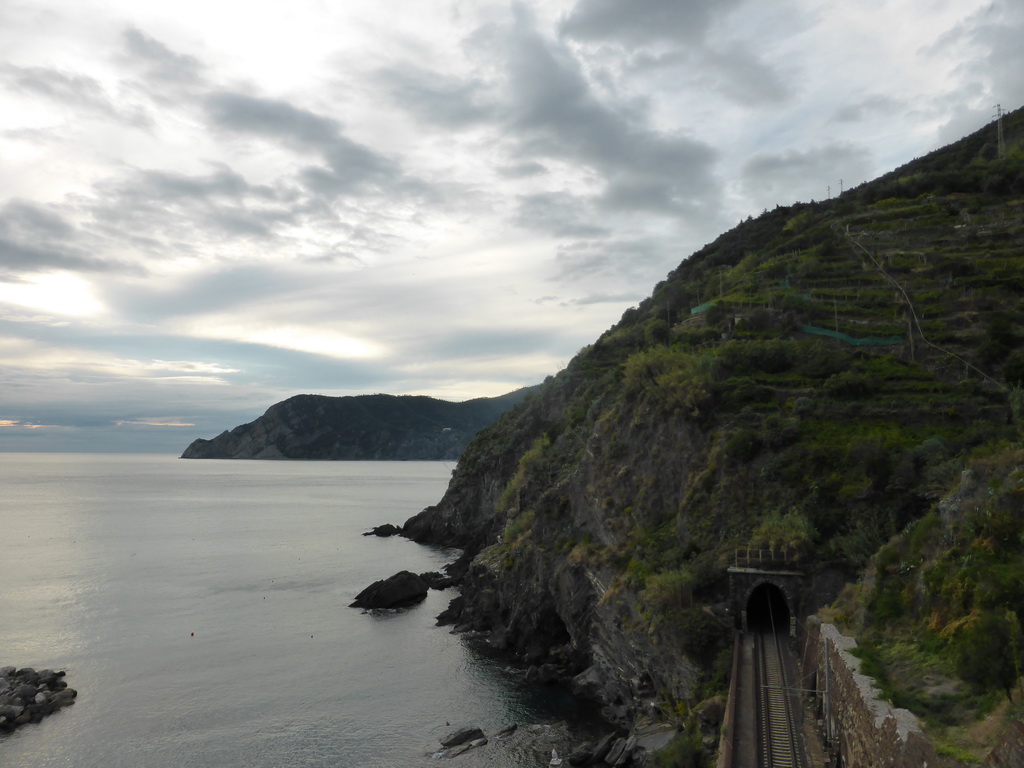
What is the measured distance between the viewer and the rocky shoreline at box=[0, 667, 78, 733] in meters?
34.5

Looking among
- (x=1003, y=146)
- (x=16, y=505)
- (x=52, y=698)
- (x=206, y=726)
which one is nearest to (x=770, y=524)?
(x=206, y=726)

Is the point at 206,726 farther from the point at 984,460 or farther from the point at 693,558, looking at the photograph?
the point at 984,460

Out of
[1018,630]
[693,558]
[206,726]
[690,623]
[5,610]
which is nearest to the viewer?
[1018,630]

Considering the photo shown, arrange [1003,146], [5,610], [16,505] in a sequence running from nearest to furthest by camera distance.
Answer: [5,610] → [1003,146] → [16,505]

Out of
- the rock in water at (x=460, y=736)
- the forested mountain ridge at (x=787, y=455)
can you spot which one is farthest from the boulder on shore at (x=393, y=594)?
the rock in water at (x=460, y=736)

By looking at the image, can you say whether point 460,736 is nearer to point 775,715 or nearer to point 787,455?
point 775,715

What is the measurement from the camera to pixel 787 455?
31172 millimetres

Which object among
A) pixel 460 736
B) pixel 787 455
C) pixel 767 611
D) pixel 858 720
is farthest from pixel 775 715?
pixel 460 736

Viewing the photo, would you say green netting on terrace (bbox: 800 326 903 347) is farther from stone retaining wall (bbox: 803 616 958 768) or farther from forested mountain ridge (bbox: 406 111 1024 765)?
stone retaining wall (bbox: 803 616 958 768)

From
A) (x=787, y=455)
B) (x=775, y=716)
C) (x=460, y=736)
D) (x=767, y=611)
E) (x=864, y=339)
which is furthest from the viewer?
(x=864, y=339)

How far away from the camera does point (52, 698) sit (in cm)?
3656

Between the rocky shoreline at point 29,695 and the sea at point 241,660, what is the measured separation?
72 centimetres

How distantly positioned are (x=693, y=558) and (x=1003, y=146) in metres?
70.0

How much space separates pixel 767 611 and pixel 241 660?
34150 mm
